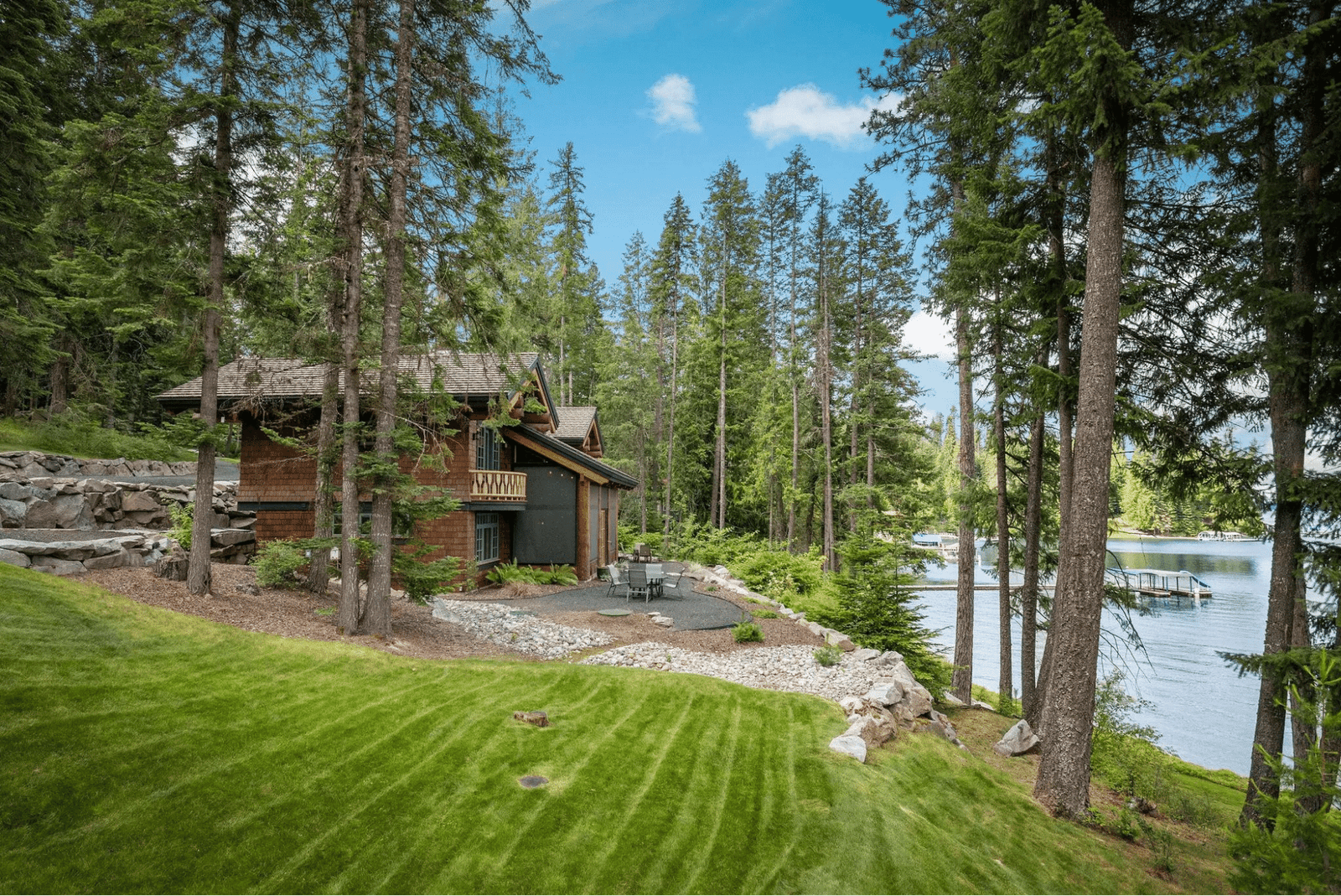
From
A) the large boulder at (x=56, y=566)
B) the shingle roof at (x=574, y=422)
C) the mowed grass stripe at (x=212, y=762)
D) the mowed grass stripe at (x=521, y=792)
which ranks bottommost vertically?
the mowed grass stripe at (x=521, y=792)

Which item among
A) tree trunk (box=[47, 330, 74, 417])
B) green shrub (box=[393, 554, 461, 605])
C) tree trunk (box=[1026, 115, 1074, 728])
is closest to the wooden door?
green shrub (box=[393, 554, 461, 605])

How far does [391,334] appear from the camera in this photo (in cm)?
873

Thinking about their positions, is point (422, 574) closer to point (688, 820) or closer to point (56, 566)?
point (56, 566)

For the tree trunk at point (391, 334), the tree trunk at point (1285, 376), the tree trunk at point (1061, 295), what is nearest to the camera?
the tree trunk at point (1285, 376)

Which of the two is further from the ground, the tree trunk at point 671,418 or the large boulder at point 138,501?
the tree trunk at point 671,418

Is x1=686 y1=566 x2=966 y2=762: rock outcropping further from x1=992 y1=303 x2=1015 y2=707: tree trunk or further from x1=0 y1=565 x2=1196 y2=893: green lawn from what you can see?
x1=992 y1=303 x2=1015 y2=707: tree trunk

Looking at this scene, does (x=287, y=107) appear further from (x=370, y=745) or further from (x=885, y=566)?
(x=885, y=566)

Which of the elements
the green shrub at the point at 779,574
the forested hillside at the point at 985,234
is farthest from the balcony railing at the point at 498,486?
the green shrub at the point at 779,574

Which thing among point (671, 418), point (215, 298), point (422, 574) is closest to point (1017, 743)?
point (422, 574)

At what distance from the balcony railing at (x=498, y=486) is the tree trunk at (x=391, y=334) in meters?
6.71

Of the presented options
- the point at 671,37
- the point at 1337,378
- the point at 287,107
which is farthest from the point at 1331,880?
the point at 671,37

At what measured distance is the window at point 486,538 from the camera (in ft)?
53.5

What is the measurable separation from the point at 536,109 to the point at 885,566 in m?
9.43

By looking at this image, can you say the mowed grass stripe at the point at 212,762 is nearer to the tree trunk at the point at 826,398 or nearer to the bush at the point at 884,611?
the bush at the point at 884,611
